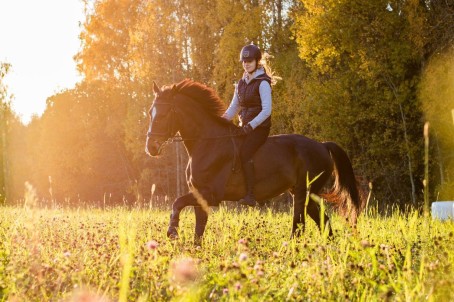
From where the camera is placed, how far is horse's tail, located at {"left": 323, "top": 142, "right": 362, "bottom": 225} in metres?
9.14

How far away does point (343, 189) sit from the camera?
368 inches

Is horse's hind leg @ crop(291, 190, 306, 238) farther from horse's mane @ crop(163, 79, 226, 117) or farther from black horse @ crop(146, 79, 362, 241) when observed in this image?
horse's mane @ crop(163, 79, 226, 117)

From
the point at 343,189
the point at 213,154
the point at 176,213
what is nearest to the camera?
the point at 176,213

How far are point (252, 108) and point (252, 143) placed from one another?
0.60 meters

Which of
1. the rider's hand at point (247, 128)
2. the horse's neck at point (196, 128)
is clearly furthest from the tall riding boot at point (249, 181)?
the horse's neck at point (196, 128)

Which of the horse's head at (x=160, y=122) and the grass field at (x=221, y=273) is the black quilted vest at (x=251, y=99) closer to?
the horse's head at (x=160, y=122)

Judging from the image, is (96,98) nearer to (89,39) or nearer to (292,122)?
(89,39)

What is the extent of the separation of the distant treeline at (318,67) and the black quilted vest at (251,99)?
1023 cm

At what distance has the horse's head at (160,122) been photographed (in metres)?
7.62

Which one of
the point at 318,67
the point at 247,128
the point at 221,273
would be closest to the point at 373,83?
the point at 318,67

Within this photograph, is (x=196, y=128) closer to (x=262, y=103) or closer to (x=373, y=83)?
(x=262, y=103)

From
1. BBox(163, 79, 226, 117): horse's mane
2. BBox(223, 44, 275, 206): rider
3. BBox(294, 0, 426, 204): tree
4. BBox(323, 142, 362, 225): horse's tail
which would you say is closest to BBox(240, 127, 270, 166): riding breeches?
BBox(223, 44, 275, 206): rider

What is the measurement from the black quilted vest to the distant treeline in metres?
10.2

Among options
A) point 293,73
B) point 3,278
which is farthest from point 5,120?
point 3,278
